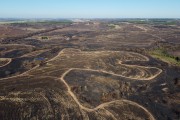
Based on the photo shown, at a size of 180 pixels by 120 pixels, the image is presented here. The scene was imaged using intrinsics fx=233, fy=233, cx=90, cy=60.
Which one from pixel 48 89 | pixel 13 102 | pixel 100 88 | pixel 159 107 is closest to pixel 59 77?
pixel 48 89

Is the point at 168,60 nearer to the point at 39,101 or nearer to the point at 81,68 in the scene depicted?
the point at 81,68

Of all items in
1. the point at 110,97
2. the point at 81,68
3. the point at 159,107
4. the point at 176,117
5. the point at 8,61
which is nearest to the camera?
the point at 176,117

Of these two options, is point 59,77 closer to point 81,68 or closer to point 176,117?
point 81,68

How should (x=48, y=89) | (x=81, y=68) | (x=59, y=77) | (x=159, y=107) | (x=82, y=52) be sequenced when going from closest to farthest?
1. (x=159, y=107)
2. (x=48, y=89)
3. (x=59, y=77)
4. (x=81, y=68)
5. (x=82, y=52)

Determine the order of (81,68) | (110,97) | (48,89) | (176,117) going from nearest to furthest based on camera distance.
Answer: (176,117) → (110,97) → (48,89) → (81,68)

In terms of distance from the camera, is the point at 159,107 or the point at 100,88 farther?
the point at 100,88

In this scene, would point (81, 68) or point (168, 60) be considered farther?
point (168, 60)

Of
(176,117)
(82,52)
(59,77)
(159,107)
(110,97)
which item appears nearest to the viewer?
(176,117)

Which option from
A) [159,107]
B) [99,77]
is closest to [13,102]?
[99,77]
